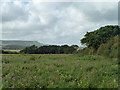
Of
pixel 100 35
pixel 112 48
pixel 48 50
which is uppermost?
pixel 100 35

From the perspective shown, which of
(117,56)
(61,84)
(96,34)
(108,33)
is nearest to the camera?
(61,84)

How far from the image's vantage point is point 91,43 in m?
31.8

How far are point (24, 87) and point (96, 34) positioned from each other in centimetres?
3035

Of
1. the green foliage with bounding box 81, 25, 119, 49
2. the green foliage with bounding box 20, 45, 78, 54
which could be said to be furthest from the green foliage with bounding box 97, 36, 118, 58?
the green foliage with bounding box 20, 45, 78, 54

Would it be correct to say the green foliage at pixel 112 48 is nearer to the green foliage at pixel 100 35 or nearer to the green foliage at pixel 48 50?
the green foliage at pixel 100 35

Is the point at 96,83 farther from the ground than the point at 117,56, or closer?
closer

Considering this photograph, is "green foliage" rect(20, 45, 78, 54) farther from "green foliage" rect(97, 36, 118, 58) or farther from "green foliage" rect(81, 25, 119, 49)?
"green foliage" rect(97, 36, 118, 58)

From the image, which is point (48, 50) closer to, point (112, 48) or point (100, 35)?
point (100, 35)

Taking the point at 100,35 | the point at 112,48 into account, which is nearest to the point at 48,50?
the point at 100,35

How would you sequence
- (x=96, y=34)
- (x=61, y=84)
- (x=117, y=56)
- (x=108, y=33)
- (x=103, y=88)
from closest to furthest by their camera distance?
(x=103, y=88), (x=61, y=84), (x=117, y=56), (x=108, y=33), (x=96, y=34)

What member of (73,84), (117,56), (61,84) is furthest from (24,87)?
(117,56)

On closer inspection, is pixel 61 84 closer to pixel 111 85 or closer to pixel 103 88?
pixel 103 88

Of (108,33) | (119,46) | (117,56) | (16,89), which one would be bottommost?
(16,89)

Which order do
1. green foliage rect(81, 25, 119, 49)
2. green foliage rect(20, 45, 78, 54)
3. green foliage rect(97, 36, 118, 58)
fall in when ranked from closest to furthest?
green foliage rect(97, 36, 118, 58), green foliage rect(81, 25, 119, 49), green foliage rect(20, 45, 78, 54)
